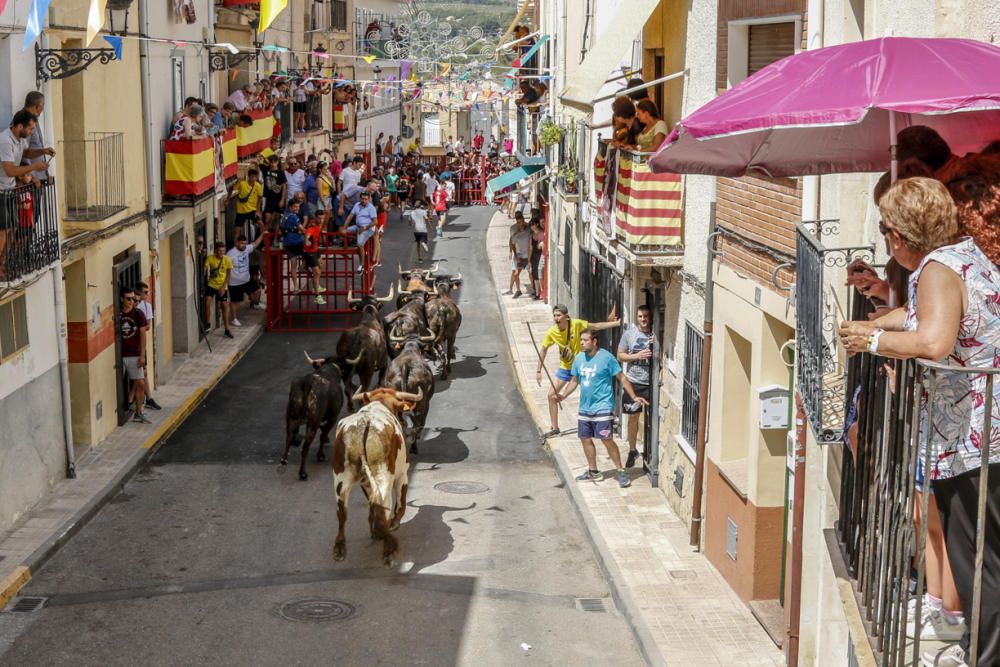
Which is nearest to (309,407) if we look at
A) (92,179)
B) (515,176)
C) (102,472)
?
(102,472)

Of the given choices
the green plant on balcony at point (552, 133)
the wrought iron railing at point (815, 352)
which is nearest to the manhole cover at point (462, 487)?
the wrought iron railing at point (815, 352)

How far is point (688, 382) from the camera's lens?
610 inches

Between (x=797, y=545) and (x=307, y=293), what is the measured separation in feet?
61.5

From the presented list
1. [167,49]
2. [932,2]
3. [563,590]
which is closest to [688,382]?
[563,590]

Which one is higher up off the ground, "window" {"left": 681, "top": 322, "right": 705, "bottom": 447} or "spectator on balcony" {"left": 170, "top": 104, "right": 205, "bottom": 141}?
"spectator on balcony" {"left": 170, "top": 104, "right": 205, "bottom": 141}

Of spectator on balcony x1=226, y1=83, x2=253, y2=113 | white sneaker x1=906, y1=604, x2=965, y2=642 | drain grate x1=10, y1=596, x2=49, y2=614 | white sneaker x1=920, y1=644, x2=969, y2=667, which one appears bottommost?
drain grate x1=10, y1=596, x2=49, y2=614

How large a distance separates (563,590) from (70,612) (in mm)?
4647

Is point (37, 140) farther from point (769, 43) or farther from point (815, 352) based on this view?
point (815, 352)

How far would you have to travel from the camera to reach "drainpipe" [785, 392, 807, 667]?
10.4 meters

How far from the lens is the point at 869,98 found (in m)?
5.98

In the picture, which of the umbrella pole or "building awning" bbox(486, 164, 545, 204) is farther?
"building awning" bbox(486, 164, 545, 204)

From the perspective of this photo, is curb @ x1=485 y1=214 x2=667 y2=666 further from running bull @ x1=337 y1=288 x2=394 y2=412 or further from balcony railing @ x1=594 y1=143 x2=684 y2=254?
balcony railing @ x1=594 y1=143 x2=684 y2=254

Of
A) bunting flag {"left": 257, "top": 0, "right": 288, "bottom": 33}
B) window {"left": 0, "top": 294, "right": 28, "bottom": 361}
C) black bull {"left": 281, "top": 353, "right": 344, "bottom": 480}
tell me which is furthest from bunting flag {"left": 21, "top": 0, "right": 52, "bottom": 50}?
black bull {"left": 281, "top": 353, "right": 344, "bottom": 480}

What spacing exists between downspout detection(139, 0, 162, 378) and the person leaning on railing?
61.0ft
